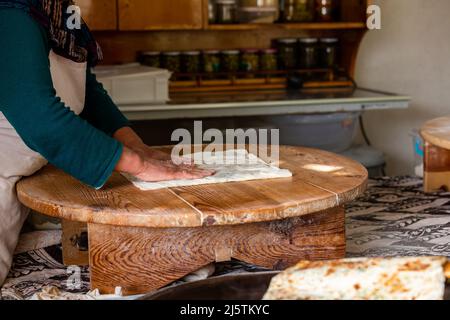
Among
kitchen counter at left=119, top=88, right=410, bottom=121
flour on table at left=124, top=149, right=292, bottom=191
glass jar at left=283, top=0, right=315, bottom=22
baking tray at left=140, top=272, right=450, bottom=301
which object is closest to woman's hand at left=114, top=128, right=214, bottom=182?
flour on table at left=124, top=149, right=292, bottom=191

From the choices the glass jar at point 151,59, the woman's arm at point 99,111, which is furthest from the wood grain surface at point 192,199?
the glass jar at point 151,59

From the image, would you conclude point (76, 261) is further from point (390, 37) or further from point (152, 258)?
point (390, 37)

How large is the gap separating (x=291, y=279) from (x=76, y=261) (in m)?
1.07

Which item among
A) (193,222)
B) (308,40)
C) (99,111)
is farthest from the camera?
(308,40)

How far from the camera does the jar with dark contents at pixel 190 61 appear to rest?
386cm

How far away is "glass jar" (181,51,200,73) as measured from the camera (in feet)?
12.7

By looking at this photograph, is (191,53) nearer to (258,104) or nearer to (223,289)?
(258,104)

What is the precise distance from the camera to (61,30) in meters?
1.93

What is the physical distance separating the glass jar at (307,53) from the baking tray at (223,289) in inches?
112

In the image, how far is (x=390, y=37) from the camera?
4449 millimetres

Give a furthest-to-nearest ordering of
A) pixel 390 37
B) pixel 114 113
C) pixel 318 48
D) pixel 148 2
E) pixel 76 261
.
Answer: pixel 390 37 → pixel 318 48 → pixel 148 2 → pixel 114 113 → pixel 76 261

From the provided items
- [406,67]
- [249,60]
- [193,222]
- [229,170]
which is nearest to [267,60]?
[249,60]

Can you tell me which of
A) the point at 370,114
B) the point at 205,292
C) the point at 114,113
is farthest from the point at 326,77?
the point at 205,292

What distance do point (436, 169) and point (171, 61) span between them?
1508 millimetres
